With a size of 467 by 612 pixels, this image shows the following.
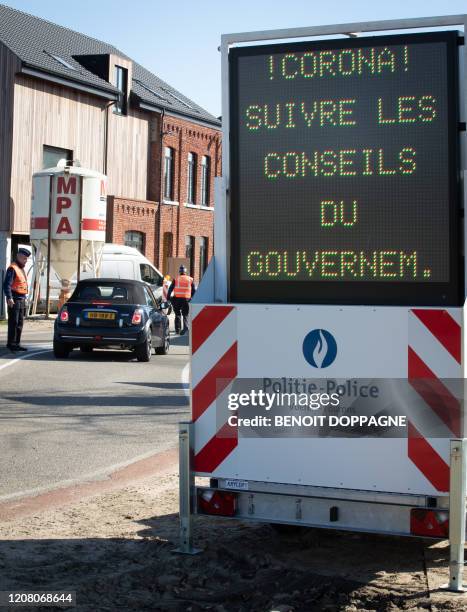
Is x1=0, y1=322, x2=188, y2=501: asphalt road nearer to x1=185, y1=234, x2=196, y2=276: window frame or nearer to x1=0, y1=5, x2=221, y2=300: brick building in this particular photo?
x1=0, y1=5, x2=221, y2=300: brick building

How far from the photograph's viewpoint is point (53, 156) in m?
40.8

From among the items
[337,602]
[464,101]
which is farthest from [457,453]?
[464,101]

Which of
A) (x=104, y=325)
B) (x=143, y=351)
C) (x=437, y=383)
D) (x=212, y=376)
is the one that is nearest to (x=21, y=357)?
(x=104, y=325)

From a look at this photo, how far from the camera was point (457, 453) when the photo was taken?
5461mm

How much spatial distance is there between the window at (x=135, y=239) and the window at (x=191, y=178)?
15.5 ft

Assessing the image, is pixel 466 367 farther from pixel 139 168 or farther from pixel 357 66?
pixel 139 168

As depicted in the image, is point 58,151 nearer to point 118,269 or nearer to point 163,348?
point 118,269

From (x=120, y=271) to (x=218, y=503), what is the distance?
31.0 m

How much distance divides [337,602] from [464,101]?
2709mm

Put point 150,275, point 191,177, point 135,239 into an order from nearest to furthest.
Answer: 1. point 150,275
2. point 135,239
3. point 191,177

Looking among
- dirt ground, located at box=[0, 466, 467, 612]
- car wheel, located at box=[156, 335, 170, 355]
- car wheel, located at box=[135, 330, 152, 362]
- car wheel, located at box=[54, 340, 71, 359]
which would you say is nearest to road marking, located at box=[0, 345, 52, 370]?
car wheel, located at box=[54, 340, 71, 359]

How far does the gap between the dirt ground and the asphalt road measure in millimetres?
1337

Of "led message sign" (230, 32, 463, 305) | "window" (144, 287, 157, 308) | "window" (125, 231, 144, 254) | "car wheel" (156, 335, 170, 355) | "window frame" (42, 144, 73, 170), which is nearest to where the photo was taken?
"led message sign" (230, 32, 463, 305)

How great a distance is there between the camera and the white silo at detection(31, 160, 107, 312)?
34844 millimetres
